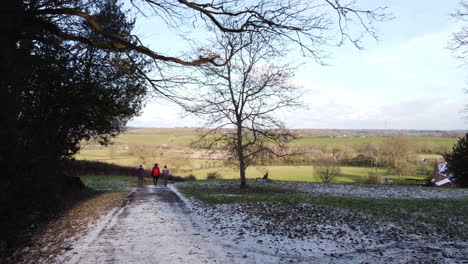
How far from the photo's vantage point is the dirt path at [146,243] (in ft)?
17.5

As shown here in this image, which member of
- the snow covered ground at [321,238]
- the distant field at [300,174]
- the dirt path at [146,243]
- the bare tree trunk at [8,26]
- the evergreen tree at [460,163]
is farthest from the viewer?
the distant field at [300,174]

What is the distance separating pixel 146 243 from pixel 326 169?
1631 inches

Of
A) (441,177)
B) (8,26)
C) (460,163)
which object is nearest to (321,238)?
(8,26)

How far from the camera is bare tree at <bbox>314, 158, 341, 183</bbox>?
144 feet

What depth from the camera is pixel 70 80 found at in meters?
11.1

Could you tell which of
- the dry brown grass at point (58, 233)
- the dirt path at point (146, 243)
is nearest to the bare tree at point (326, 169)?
the dry brown grass at point (58, 233)

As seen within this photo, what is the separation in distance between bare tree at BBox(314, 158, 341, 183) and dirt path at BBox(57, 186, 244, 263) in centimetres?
3828

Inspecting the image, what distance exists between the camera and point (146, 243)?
20.4 ft

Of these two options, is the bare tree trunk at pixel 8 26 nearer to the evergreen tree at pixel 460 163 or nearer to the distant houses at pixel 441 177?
the evergreen tree at pixel 460 163

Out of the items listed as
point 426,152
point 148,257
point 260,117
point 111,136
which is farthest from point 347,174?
point 148,257

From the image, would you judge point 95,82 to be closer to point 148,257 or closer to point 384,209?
point 148,257

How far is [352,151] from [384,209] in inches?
2338

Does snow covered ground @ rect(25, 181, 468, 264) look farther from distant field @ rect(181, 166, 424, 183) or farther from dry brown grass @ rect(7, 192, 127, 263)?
distant field @ rect(181, 166, 424, 183)

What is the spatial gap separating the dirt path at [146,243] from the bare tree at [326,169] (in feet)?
126
